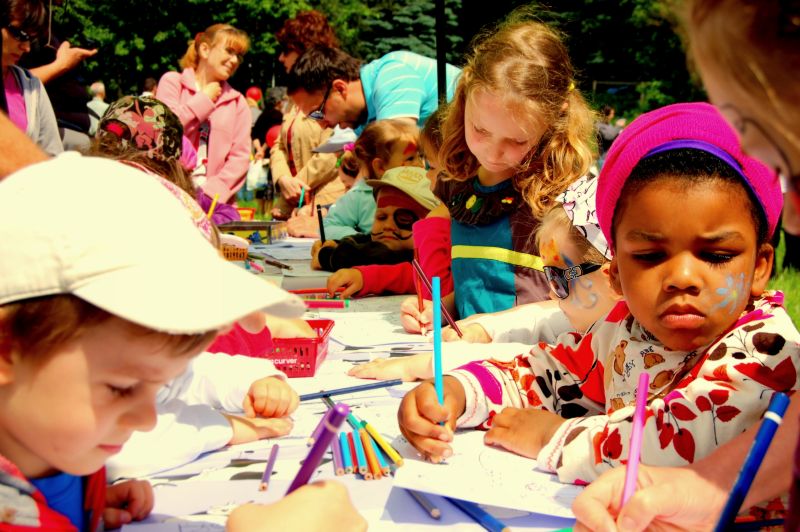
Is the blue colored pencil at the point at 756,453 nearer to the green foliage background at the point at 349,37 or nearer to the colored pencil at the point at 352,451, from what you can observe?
the colored pencil at the point at 352,451

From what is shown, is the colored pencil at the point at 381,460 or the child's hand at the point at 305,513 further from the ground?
the child's hand at the point at 305,513

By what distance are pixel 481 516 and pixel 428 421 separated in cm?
21

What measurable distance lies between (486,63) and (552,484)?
3.82 ft

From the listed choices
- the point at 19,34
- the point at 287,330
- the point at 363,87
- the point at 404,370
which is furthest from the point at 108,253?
the point at 363,87

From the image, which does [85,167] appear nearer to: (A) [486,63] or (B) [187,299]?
(B) [187,299]

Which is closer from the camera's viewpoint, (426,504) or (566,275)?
(426,504)

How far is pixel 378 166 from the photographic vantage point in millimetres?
3373

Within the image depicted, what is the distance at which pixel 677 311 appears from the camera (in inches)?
41.6

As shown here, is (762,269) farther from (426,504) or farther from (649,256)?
(426,504)

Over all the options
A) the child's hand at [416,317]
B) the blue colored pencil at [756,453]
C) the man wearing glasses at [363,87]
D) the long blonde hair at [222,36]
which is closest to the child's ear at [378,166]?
the man wearing glasses at [363,87]

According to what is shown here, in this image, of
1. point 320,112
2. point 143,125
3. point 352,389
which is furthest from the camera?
point 320,112

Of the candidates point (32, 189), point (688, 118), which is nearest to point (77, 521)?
point (32, 189)

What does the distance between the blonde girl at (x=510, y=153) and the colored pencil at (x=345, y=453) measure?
0.83 m

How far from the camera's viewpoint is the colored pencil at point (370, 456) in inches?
42.0
